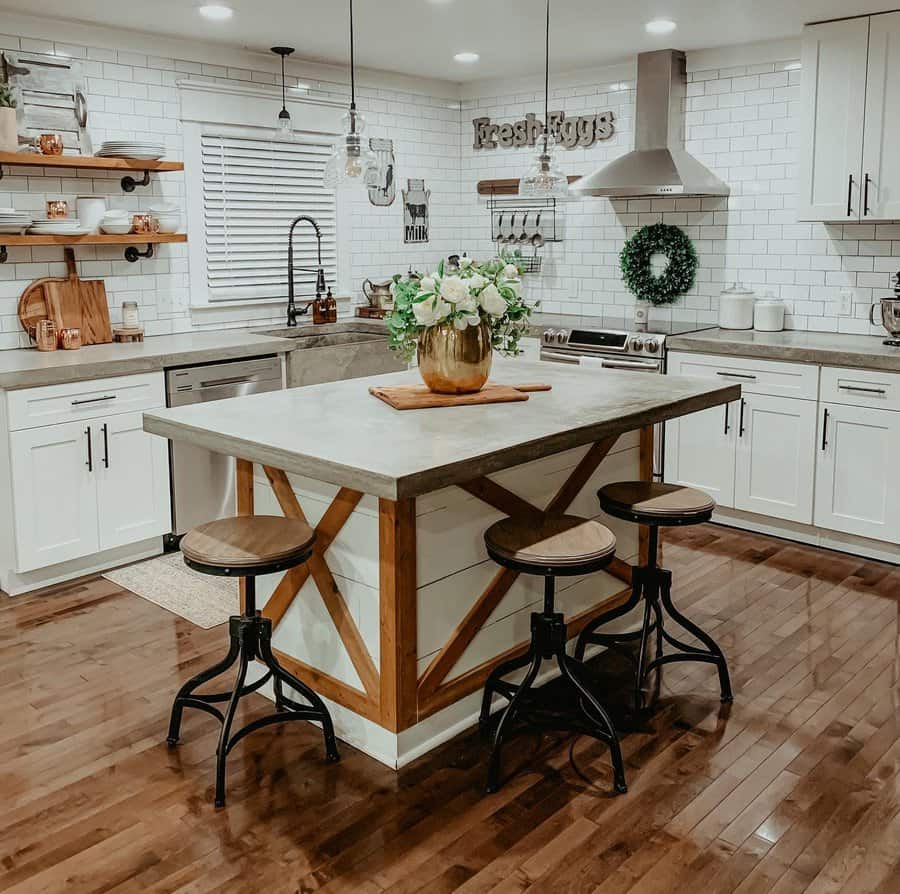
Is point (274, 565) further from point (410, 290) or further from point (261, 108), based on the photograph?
point (261, 108)

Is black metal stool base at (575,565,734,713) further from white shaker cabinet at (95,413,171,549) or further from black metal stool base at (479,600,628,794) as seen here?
white shaker cabinet at (95,413,171,549)

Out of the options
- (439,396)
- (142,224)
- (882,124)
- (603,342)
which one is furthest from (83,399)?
(882,124)

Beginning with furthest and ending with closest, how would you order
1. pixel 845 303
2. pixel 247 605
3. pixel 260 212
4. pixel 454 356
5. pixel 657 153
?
pixel 260 212, pixel 657 153, pixel 845 303, pixel 454 356, pixel 247 605

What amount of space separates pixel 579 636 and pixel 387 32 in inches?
137

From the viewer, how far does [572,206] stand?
21.9 ft

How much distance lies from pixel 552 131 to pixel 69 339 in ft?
11.7

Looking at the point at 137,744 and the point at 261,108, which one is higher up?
the point at 261,108

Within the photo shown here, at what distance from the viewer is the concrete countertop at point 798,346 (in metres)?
4.69

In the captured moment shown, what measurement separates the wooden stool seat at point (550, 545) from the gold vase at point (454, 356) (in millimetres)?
630

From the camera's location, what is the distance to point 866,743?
3125 millimetres

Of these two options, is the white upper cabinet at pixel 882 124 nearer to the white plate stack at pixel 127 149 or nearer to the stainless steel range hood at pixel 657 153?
the stainless steel range hood at pixel 657 153

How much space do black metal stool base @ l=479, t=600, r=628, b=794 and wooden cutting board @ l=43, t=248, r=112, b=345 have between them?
3.12 metres

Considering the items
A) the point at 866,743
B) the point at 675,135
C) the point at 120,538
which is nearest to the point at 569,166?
the point at 675,135

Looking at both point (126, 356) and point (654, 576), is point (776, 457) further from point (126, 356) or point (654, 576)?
point (126, 356)
